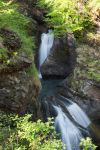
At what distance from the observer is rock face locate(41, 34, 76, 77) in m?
19.7

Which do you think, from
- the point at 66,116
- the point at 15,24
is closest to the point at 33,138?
the point at 15,24

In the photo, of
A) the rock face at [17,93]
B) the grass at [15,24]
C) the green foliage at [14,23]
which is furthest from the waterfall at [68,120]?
the green foliage at [14,23]

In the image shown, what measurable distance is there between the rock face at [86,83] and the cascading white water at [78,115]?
0.29 metres

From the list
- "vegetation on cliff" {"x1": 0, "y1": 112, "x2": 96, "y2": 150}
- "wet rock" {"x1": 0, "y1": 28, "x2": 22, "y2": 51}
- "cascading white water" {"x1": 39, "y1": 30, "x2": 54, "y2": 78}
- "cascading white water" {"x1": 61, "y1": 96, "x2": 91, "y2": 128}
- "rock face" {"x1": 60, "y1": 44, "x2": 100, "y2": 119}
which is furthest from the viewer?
"cascading white water" {"x1": 39, "y1": 30, "x2": 54, "y2": 78}

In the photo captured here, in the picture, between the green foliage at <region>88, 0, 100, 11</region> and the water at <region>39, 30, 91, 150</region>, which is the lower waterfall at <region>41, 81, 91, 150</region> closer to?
the water at <region>39, 30, 91, 150</region>

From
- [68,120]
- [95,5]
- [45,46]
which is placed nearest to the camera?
[68,120]

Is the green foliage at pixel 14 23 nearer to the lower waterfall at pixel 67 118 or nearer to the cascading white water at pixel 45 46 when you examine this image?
the lower waterfall at pixel 67 118

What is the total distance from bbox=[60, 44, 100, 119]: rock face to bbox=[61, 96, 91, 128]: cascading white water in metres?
0.29

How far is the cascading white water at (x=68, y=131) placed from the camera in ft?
42.3

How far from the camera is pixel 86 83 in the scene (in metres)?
16.3

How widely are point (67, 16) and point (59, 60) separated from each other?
263 centimetres

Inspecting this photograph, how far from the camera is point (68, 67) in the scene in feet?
64.9

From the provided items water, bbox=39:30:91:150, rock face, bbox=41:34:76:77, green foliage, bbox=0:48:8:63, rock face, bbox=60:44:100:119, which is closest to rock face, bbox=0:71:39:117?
green foliage, bbox=0:48:8:63

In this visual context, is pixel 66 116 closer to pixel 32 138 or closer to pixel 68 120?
pixel 68 120
